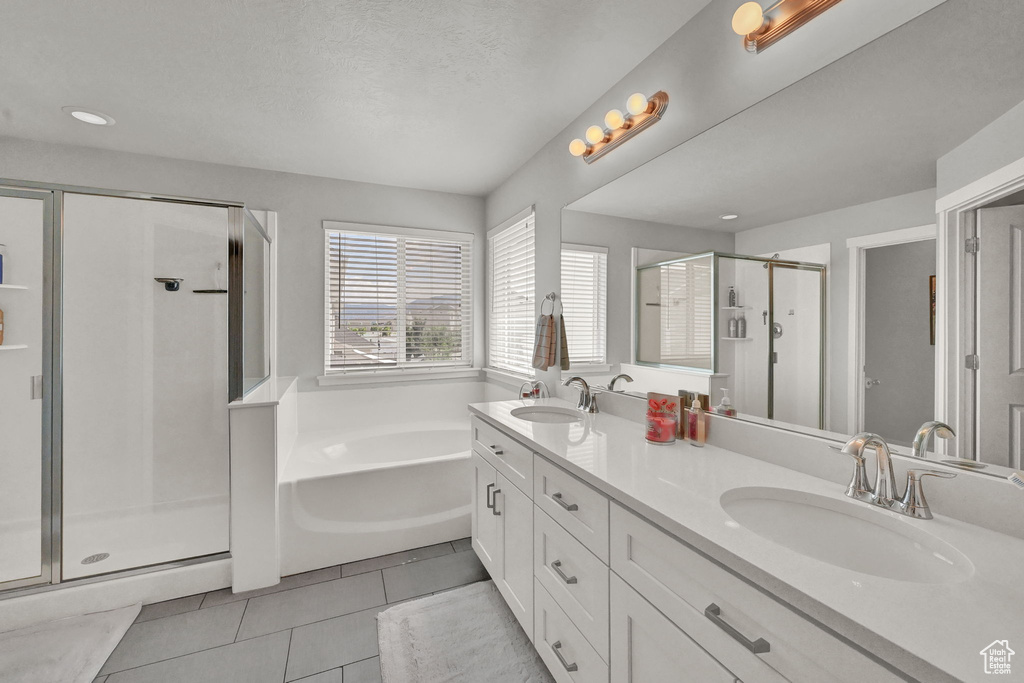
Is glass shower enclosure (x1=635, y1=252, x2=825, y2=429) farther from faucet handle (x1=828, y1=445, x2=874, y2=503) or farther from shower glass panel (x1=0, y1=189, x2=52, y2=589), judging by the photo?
shower glass panel (x1=0, y1=189, x2=52, y2=589)

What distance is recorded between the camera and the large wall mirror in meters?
0.91

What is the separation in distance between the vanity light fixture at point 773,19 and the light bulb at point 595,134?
0.73 meters

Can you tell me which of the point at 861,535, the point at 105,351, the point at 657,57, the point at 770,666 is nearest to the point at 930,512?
the point at 861,535

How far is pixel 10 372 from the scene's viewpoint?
6.43 feet

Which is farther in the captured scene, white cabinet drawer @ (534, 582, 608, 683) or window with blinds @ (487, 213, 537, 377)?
window with blinds @ (487, 213, 537, 377)

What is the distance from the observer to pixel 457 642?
1740 mm

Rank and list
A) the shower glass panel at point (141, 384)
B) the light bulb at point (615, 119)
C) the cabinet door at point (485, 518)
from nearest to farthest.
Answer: the light bulb at point (615, 119) → the cabinet door at point (485, 518) → the shower glass panel at point (141, 384)

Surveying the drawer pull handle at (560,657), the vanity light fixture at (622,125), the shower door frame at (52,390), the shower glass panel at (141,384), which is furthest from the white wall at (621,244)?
the shower door frame at (52,390)

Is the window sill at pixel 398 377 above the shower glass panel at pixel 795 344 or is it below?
below

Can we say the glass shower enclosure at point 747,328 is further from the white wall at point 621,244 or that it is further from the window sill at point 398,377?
the window sill at point 398,377

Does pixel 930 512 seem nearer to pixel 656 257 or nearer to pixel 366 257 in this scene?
pixel 656 257

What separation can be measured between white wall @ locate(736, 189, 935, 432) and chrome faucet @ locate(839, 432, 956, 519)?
0.16 m

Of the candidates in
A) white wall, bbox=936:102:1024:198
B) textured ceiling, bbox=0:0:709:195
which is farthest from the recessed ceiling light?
white wall, bbox=936:102:1024:198

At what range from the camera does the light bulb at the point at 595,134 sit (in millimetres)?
1945
